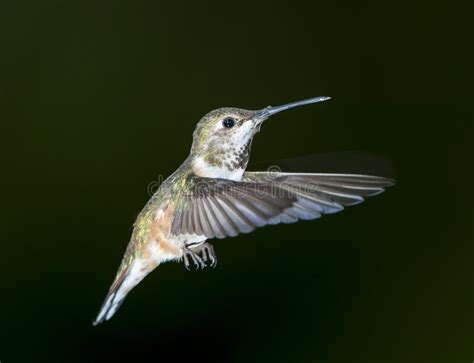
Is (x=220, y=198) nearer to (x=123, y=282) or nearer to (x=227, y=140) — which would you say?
(x=227, y=140)

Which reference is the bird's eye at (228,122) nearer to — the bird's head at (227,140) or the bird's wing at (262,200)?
the bird's head at (227,140)

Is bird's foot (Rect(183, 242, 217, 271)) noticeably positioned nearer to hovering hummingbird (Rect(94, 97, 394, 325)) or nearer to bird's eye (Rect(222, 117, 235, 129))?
hovering hummingbird (Rect(94, 97, 394, 325))

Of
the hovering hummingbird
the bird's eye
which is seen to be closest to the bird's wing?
the hovering hummingbird

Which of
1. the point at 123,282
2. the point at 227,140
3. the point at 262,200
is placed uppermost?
the point at 227,140

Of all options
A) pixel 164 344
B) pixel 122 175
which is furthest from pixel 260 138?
pixel 164 344

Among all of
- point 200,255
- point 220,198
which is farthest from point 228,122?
point 200,255

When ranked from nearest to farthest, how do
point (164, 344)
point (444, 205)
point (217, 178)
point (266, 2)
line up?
point (217, 178)
point (164, 344)
point (444, 205)
point (266, 2)

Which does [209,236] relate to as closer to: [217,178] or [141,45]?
[217,178]
